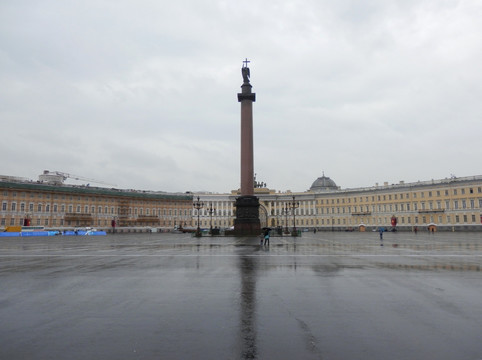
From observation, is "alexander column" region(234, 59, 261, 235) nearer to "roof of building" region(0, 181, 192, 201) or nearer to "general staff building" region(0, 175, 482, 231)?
"general staff building" region(0, 175, 482, 231)

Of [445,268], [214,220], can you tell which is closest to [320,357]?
[445,268]

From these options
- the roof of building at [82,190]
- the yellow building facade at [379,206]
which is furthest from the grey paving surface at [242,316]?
the roof of building at [82,190]

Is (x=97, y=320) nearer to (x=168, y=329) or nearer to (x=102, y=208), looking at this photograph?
(x=168, y=329)

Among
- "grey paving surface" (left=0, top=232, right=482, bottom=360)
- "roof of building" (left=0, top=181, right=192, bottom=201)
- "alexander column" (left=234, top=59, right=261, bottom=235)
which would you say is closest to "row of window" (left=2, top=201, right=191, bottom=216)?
"roof of building" (left=0, top=181, right=192, bottom=201)

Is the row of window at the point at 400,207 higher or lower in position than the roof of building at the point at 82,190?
lower

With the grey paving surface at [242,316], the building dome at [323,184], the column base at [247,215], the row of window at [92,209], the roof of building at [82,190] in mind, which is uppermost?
the building dome at [323,184]

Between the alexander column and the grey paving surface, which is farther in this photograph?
the alexander column

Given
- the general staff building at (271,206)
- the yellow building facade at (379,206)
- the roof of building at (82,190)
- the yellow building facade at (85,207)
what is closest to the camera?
the yellow building facade at (379,206)

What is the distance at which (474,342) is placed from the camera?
4.64 metres

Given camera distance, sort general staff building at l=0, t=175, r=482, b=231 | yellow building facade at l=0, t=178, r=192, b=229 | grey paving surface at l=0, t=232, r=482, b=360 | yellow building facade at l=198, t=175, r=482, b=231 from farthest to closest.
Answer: yellow building facade at l=0, t=178, r=192, b=229
general staff building at l=0, t=175, r=482, b=231
yellow building facade at l=198, t=175, r=482, b=231
grey paving surface at l=0, t=232, r=482, b=360

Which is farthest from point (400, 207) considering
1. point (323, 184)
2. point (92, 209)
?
point (92, 209)

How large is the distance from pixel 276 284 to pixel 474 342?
16.1ft

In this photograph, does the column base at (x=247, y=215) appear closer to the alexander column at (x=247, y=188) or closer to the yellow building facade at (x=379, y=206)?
the alexander column at (x=247, y=188)

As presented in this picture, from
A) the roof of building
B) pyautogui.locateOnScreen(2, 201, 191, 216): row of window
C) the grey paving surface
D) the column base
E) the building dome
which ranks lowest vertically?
the grey paving surface
